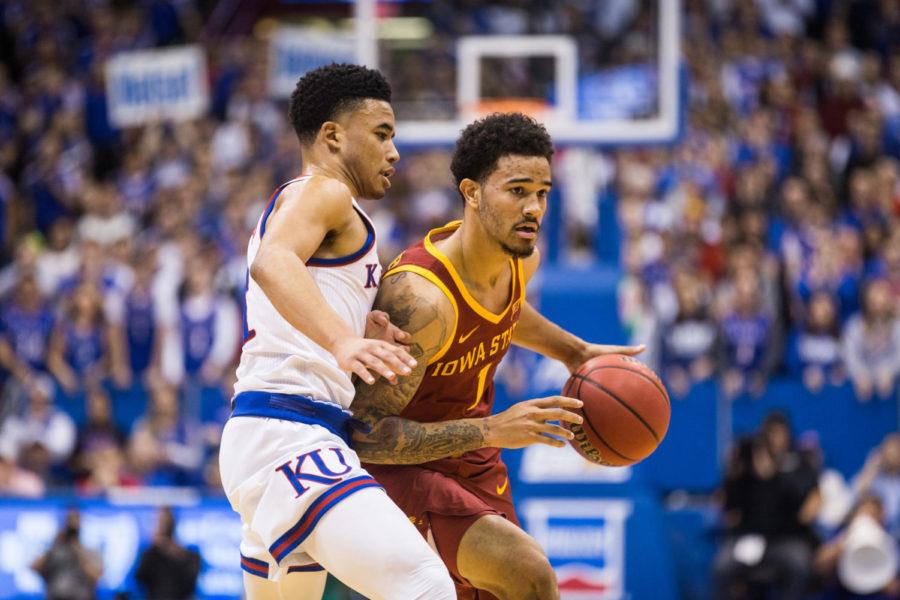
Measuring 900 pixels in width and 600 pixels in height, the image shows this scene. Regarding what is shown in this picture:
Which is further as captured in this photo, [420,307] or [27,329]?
[27,329]

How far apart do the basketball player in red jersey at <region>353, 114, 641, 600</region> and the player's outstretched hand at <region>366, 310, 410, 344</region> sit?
68 millimetres

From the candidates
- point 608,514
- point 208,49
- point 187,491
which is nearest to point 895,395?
point 608,514

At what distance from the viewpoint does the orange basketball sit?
4.95 m

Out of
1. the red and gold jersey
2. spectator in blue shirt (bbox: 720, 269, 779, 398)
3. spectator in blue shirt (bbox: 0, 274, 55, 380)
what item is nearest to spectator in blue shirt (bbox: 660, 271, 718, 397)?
spectator in blue shirt (bbox: 720, 269, 779, 398)

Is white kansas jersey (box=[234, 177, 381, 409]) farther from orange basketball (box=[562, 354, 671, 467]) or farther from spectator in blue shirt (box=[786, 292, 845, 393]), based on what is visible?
spectator in blue shirt (box=[786, 292, 845, 393])

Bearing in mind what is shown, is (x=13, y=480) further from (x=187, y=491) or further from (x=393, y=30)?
(x=393, y=30)

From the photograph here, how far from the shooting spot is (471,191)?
4.94 m

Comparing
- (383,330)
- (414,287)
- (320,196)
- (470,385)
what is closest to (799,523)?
(470,385)

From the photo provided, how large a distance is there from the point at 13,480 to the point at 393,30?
4.64 metres

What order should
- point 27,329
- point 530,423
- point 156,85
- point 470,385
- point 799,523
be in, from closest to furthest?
point 530,423, point 470,385, point 799,523, point 27,329, point 156,85

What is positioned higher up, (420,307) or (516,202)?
(516,202)

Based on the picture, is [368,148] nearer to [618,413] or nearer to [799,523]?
[618,413]

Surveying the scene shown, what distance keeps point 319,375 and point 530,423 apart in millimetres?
711

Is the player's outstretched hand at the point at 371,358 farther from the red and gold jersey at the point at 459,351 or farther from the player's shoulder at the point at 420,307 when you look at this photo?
the red and gold jersey at the point at 459,351
